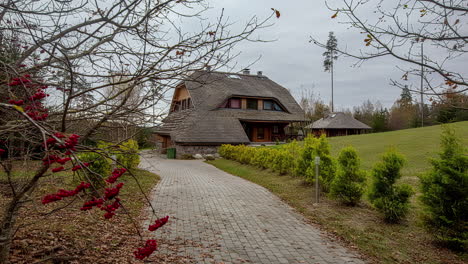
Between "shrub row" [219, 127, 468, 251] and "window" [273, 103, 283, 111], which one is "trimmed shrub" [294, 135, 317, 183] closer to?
"shrub row" [219, 127, 468, 251]

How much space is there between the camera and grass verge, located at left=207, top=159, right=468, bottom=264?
16.2 ft

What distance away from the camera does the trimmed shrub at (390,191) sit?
6.37 m

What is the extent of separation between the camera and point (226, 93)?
28.5m

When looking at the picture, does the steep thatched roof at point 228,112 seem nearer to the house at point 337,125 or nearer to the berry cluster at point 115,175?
the house at point 337,125

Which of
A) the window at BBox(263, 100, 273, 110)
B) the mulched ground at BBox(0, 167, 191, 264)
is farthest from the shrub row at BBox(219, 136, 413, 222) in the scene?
the window at BBox(263, 100, 273, 110)

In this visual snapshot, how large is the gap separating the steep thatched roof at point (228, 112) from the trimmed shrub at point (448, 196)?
17.6 m

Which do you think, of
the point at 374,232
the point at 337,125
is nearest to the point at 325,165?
the point at 374,232

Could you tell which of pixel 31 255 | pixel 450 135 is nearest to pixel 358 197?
pixel 450 135

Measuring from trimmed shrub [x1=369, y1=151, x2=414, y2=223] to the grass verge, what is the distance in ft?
0.95

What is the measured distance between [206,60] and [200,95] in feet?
75.8

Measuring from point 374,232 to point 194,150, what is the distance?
63.6 ft

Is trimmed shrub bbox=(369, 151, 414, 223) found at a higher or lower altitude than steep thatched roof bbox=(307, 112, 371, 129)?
lower

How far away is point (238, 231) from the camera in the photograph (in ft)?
19.8

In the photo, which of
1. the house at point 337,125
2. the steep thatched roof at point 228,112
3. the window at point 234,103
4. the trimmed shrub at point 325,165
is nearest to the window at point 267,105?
the steep thatched roof at point 228,112
